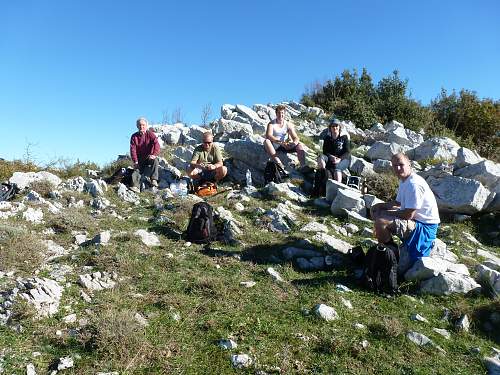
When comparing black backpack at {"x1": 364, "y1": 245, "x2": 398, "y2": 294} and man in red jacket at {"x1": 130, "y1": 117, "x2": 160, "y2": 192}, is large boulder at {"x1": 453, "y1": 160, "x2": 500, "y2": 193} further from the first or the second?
man in red jacket at {"x1": 130, "y1": 117, "x2": 160, "y2": 192}

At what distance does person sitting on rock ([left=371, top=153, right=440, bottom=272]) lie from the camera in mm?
6785

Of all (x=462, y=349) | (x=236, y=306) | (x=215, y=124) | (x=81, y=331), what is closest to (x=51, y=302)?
(x=81, y=331)

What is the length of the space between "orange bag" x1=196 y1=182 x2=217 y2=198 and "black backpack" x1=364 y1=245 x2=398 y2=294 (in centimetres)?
552

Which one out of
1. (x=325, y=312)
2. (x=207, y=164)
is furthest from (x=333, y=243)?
(x=207, y=164)

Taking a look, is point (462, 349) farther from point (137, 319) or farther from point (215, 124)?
point (215, 124)

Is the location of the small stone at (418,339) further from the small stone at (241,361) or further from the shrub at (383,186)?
the shrub at (383,186)

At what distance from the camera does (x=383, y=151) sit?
44.9 feet

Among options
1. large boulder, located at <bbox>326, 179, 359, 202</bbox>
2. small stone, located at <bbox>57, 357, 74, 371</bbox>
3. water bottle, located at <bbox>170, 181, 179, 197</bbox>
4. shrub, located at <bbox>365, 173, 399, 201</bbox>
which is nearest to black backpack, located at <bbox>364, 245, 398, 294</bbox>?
large boulder, located at <bbox>326, 179, 359, 202</bbox>

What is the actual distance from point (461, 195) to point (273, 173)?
15.3 ft

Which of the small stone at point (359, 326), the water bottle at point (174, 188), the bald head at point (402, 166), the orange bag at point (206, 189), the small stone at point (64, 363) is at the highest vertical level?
the bald head at point (402, 166)

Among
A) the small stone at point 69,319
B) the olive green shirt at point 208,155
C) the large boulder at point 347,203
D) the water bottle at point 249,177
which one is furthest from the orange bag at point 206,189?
the small stone at point 69,319

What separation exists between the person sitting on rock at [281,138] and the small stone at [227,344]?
7.84 metres

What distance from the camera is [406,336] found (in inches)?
204

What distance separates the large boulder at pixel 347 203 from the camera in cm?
964
